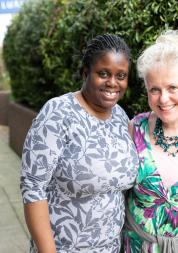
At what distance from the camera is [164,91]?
2.19 m

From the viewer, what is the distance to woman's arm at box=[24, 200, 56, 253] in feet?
6.65

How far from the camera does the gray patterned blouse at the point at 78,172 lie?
201 centimetres

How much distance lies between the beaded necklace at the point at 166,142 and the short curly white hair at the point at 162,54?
0.30 meters

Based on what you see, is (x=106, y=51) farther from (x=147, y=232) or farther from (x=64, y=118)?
(x=147, y=232)

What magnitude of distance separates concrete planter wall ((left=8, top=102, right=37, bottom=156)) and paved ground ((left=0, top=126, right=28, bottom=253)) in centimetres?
27

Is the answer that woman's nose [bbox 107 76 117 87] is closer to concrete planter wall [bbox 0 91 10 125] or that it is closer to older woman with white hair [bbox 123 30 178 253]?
older woman with white hair [bbox 123 30 178 253]

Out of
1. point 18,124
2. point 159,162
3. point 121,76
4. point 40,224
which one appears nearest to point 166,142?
point 159,162

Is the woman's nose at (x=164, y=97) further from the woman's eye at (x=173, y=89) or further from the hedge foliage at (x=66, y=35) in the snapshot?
the hedge foliage at (x=66, y=35)

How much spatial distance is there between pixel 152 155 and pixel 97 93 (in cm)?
43

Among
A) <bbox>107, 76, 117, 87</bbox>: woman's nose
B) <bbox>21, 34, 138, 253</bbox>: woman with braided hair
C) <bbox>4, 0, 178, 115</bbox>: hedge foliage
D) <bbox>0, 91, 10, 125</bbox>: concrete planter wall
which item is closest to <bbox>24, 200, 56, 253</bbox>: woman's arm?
<bbox>21, 34, 138, 253</bbox>: woman with braided hair

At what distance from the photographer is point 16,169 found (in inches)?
292

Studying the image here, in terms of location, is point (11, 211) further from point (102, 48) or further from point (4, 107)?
point (4, 107)

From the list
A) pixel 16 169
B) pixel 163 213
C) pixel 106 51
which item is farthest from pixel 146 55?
pixel 16 169

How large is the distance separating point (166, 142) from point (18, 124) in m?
6.04
